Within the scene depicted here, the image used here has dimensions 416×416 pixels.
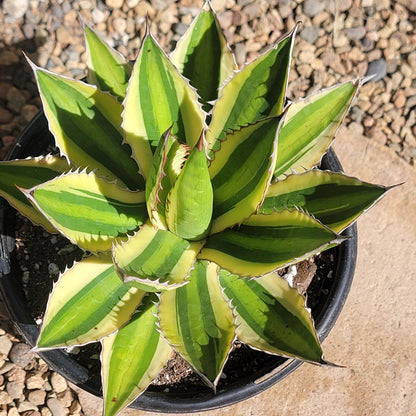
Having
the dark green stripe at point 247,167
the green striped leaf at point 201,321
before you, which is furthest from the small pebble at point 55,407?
the dark green stripe at point 247,167

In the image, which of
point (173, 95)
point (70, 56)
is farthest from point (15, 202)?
point (70, 56)

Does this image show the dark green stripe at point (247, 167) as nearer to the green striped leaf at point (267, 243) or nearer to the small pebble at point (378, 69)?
the green striped leaf at point (267, 243)

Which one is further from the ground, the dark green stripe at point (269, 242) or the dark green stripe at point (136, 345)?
the dark green stripe at point (269, 242)

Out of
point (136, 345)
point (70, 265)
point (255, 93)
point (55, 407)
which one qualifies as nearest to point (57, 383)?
point (55, 407)

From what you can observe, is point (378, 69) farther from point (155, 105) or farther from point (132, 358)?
point (132, 358)

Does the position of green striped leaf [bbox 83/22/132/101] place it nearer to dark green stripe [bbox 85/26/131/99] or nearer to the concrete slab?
dark green stripe [bbox 85/26/131/99]

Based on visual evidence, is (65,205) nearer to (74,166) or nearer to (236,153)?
(74,166)
